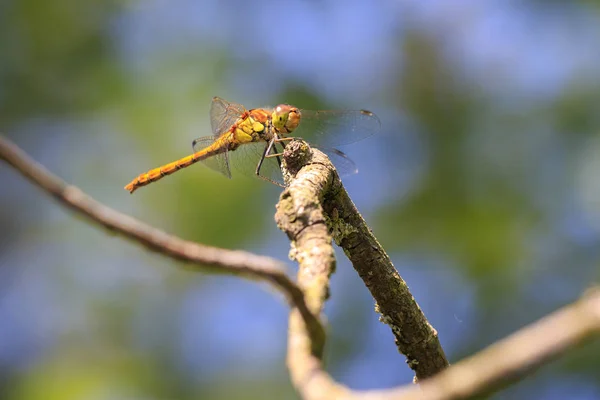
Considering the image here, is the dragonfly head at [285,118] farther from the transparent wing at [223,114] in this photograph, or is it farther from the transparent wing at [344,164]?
the transparent wing at [223,114]

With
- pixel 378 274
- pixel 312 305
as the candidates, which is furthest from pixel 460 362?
pixel 378 274

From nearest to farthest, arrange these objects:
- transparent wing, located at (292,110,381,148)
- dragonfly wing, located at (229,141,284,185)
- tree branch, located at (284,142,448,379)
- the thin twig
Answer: the thin twig → tree branch, located at (284,142,448,379) → dragonfly wing, located at (229,141,284,185) → transparent wing, located at (292,110,381,148)

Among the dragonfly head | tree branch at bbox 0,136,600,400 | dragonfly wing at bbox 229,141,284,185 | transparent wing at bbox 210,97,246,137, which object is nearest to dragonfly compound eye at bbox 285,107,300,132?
the dragonfly head

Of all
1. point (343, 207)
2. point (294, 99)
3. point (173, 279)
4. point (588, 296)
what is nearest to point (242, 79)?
point (294, 99)

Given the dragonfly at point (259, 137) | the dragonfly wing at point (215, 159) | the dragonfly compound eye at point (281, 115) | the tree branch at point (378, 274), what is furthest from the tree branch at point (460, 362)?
the dragonfly wing at point (215, 159)

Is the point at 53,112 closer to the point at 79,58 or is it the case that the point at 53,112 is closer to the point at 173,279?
the point at 79,58

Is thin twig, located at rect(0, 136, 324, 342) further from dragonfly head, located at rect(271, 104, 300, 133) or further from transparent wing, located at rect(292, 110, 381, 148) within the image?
transparent wing, located at rect(292, 110, 381, 148)

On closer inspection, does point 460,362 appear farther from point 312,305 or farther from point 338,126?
point 338,126
